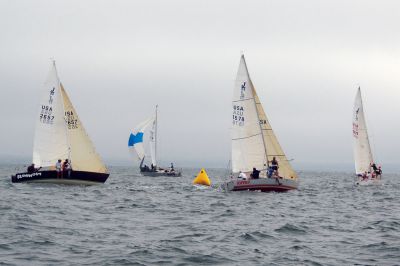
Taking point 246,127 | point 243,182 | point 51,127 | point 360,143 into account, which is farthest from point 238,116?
point 360,143

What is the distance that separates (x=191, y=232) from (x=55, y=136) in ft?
79.0

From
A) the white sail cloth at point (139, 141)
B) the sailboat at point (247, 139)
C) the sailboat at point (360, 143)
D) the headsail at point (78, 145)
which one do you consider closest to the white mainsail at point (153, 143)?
the white sail cloth at point (139, 141)

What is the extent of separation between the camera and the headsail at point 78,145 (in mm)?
41656

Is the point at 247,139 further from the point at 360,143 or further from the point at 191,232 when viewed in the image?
the point at 360,143

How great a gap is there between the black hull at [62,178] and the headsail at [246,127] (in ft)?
33.3

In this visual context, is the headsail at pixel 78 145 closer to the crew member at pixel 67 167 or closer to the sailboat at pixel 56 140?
the sailboat at pixel 56 140

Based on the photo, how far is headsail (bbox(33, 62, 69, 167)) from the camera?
1636 inches

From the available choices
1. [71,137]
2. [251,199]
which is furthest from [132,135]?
[251,199]

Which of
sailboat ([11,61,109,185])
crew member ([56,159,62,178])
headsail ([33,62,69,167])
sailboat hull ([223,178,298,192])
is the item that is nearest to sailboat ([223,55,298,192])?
sailboat hull ([223,178,298,192])

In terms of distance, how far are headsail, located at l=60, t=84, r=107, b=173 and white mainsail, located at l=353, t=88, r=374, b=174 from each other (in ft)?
98.6

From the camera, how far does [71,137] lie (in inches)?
1646

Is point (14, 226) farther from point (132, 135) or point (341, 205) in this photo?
point (132, 135)

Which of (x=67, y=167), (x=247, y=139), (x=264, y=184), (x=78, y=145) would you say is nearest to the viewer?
(x=264, y=184)

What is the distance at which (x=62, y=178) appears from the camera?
4034 centimetres
